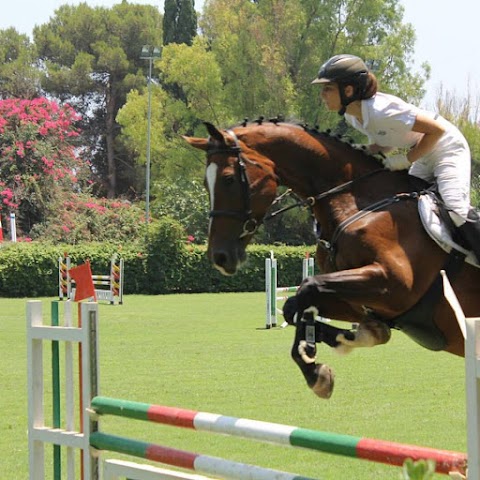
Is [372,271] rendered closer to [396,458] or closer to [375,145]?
[375,145]

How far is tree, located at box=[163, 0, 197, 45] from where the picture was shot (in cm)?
4909

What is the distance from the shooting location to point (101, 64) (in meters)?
54.3

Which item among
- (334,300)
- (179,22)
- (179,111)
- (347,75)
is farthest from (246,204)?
(179,22)

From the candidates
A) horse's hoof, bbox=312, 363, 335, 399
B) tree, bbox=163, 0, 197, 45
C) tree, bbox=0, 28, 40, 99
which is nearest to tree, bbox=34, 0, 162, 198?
tree, bbox=0, 28, 40, 99

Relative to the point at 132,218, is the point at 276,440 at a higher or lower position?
lower

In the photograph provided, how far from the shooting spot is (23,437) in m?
7.48

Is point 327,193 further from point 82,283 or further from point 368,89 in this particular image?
point 82,283

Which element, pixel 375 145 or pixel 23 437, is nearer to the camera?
pixel 375 145

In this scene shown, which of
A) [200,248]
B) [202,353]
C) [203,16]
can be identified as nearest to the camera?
[202,353]

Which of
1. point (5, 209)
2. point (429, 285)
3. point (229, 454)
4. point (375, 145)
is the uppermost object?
point (5, 209)

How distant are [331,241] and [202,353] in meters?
8.56

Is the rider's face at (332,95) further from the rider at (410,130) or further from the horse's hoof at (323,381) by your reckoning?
the horse's hoof at (323,381)

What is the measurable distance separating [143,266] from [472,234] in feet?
83.9

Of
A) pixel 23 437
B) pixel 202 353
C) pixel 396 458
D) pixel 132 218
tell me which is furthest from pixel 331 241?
pixel 132 218
